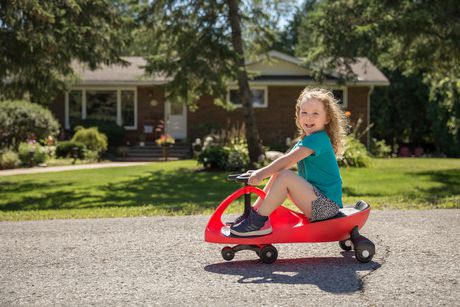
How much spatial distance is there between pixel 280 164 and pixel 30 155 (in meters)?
14.5

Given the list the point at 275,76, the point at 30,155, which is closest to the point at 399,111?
the point at 275,76

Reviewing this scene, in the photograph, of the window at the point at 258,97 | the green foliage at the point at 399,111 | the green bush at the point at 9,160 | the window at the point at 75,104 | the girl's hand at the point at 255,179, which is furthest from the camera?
the green foliage at the point at 399,111

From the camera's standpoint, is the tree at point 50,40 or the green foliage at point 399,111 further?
the green foliage at point 399,111

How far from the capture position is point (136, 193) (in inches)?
457

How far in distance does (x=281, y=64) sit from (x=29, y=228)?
61.7 feet

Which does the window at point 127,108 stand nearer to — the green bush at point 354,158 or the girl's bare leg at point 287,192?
the green bush at point 354,158

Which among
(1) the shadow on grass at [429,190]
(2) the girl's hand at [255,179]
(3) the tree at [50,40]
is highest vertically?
(3) the tree at [50,40]

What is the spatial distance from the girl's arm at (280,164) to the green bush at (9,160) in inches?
545

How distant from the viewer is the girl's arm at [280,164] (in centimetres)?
457

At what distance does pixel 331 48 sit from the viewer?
14.3m

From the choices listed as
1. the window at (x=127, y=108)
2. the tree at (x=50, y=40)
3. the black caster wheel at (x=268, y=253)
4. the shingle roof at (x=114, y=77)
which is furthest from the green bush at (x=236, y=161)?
the black caster wheel at (x=268, y=253)

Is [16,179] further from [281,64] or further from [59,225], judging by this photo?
[281,64]

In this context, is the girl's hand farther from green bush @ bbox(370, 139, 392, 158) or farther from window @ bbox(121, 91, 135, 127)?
window @ bbox(121, 91, 135, 127)

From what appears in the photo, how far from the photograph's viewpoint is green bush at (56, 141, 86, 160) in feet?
63.8
